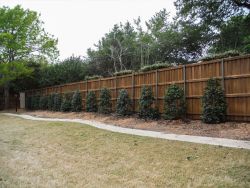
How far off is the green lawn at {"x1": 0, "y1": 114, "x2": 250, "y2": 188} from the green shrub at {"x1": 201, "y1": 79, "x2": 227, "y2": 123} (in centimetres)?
268

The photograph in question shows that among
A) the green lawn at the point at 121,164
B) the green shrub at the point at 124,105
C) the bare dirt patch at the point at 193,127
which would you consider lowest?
the green lawn at the point at 121,164

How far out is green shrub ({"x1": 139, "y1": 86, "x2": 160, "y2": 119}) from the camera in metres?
11.3

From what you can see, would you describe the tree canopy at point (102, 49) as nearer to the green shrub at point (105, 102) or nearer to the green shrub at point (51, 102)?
the green shrub at point (51, 102)

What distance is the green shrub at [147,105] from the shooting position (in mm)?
11305

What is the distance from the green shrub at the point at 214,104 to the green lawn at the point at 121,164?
8.80 feet

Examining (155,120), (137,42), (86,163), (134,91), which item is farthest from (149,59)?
(86,163)

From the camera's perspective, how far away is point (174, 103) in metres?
10.2

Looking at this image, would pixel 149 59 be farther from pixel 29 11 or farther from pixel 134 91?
pixel 134 91

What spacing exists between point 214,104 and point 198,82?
51.8 inches

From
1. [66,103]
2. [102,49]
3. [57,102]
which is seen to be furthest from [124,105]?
[102,49]

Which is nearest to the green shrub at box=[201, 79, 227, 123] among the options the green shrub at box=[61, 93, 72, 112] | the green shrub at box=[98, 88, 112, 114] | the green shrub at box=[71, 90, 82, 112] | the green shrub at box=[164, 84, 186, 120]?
the green shrub at box=[164, 84, 186, 120]

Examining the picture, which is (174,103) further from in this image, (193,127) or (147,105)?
(193,127)

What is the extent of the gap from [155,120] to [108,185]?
678cm

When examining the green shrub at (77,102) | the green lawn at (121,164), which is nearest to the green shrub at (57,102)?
the green shrub at (77,102)
